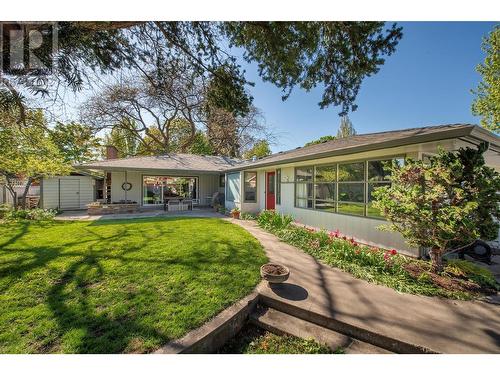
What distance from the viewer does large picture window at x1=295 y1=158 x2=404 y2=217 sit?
19.6 ft

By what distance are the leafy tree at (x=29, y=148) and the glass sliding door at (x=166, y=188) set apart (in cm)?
418

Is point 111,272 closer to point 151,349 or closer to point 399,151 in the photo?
point 151,349

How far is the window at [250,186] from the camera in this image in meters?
11.7

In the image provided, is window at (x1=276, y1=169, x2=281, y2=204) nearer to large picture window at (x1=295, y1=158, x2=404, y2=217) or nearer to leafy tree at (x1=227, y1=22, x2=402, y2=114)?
large picture window at (x1=295, y1=158, x2=404, y2=217)

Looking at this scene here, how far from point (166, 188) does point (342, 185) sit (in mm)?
11865


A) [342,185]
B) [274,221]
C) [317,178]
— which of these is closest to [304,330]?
[342,185]

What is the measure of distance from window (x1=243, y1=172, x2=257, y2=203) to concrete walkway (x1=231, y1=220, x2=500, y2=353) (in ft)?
25.0

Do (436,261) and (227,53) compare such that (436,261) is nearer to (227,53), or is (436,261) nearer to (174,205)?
(227,53)

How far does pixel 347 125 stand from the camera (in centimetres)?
3462

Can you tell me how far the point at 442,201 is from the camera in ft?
12.9

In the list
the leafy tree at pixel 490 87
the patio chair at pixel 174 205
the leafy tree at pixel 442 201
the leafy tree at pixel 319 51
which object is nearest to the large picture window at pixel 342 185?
the leafy tree at pixel 442 201

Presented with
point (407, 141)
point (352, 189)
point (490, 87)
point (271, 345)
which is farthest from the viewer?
point (490, 87)
